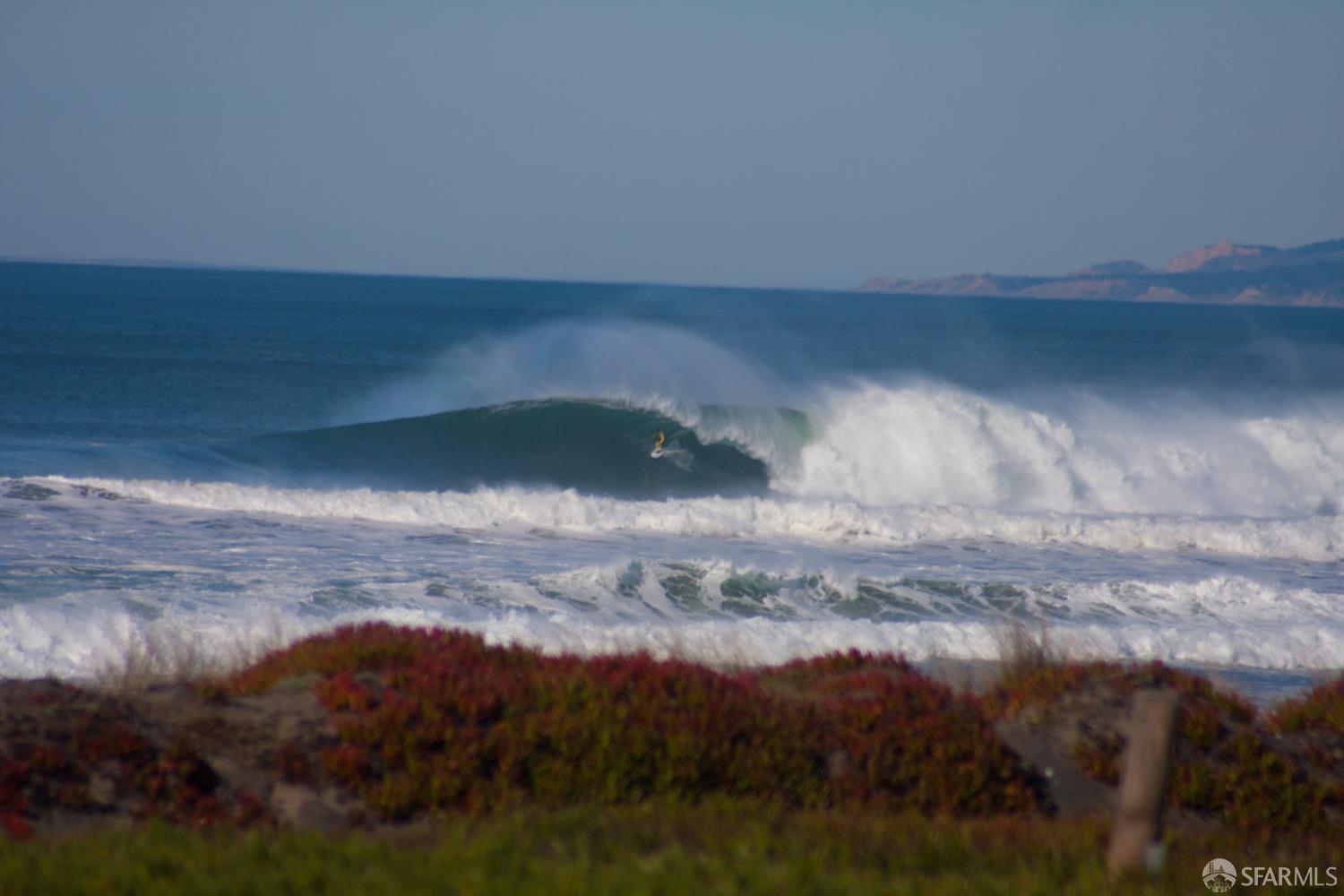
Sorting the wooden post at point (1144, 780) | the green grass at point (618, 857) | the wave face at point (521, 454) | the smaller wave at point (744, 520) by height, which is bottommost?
the green grass at point (618, 857)

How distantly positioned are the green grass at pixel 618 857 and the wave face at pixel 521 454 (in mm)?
18866

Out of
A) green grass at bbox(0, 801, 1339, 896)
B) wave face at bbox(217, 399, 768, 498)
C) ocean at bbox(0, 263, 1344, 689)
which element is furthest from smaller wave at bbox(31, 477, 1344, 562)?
green grass at bbox(0, 801, 1339, 896)

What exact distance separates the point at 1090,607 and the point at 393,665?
1017 centimetres

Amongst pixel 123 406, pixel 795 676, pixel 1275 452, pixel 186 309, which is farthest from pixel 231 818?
pixel 186 309

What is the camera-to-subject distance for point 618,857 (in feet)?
14.6

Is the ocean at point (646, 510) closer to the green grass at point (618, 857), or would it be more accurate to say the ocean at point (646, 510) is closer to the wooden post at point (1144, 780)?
the green grass at point (618, 857)

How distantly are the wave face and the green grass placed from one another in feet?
61.9

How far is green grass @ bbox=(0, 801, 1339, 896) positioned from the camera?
13.3 feet

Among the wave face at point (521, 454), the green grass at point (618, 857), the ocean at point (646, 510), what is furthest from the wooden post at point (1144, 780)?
the wave face at point (521, 454)

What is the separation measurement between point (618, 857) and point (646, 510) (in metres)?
13.7

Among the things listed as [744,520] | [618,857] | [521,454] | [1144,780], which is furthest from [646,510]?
[1144,780]

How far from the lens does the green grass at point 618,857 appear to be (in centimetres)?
404

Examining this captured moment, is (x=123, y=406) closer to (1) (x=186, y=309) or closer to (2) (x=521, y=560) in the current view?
(2) (x=521, y=560)

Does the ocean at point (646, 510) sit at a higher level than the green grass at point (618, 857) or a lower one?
higher
